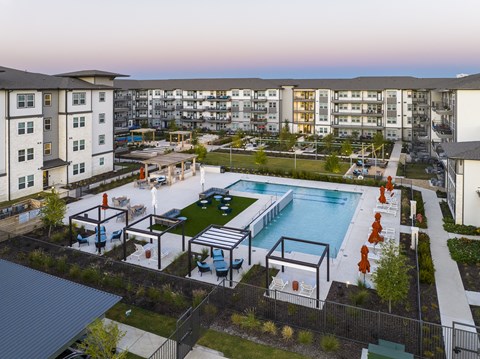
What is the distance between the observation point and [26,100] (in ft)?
98.5

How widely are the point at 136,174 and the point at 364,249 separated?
2756 cm

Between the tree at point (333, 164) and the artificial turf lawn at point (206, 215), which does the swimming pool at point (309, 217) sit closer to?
the artificial turf lawn at point (206, 215)

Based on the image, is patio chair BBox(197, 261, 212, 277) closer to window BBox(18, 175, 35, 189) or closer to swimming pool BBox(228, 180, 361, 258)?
swimming pool BBox(228, 180, 361, 258)

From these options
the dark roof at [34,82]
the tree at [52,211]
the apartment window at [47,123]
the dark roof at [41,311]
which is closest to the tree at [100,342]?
the dark roof at [41,311]

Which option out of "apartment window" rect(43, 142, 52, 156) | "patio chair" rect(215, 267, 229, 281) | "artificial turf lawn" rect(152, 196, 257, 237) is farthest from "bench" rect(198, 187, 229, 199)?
"apartment window" rect(43, 142, 52, 156)

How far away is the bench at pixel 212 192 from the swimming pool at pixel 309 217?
2834mm

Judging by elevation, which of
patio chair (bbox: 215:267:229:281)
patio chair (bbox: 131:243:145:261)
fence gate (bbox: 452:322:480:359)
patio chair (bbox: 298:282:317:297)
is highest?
patio chair (bbox: 131:243:145:261)

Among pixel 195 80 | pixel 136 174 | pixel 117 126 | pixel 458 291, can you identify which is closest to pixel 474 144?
pixel 458 291

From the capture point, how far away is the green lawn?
4329 cm

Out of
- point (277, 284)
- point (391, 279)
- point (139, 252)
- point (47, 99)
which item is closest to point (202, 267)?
point (277, 284)

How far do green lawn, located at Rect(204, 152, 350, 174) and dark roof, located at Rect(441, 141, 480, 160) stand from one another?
15.2 m

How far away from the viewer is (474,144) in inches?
1049

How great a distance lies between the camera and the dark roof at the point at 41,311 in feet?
32.8

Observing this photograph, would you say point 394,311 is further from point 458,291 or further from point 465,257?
point 465,257
